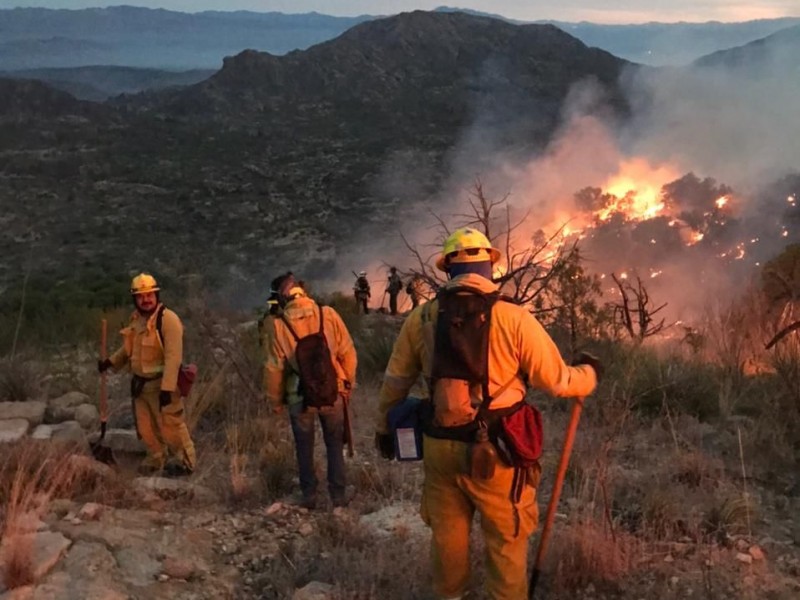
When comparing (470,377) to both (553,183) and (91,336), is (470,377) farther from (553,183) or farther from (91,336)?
(553,183)

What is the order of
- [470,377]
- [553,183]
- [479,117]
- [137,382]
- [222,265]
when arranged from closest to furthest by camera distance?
[470,377]
[137,382]
[222,265]
[553,183]
[479,117]

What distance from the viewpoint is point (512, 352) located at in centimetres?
374

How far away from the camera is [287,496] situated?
20.2ft

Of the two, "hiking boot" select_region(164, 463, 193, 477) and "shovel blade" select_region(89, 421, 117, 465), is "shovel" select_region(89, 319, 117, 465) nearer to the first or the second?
"shovel blade" select_region(89, 421, 117, 465)

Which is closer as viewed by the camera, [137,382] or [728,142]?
[137,382]

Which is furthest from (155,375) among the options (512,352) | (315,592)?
(512,352)

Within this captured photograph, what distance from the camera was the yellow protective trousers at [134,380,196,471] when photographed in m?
6.73

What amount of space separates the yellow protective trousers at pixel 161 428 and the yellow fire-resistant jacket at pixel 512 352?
10.9 feet

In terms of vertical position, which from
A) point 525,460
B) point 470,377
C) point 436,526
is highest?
point 470,377

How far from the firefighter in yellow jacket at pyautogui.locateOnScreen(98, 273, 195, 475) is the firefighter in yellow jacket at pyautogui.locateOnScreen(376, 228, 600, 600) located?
3.06m

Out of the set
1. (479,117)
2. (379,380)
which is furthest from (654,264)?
(479,117)

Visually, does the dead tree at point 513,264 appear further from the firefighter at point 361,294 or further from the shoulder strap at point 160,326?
the shoulder strap at point 160,326

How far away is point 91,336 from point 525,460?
11836 millimetres

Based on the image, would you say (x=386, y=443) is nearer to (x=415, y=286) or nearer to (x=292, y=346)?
(x=292, y=346)
